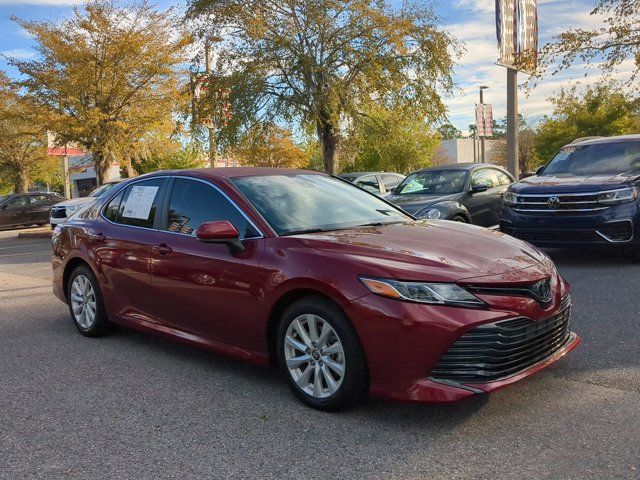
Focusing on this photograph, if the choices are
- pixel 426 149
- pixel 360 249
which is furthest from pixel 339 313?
pixel 426 149

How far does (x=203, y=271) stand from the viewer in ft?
14.6

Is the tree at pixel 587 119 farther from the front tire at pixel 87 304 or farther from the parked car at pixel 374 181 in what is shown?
the front tire at pixel 87 304

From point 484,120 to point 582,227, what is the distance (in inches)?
771

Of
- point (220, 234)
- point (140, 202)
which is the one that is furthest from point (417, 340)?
point (140, 202)

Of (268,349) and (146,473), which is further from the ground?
(268,349)

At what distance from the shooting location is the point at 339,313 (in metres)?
3.66

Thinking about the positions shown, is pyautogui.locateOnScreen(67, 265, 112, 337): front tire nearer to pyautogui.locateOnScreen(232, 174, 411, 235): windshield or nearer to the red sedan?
the red sedan

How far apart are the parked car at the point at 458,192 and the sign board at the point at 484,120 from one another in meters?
15.8

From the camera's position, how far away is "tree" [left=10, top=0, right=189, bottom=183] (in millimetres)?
23453

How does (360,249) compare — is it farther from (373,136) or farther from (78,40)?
(78,40)

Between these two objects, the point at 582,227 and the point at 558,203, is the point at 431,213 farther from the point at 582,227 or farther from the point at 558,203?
the point at 582,227

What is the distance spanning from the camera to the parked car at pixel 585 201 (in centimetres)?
784

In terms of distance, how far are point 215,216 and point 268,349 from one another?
1.13 metres

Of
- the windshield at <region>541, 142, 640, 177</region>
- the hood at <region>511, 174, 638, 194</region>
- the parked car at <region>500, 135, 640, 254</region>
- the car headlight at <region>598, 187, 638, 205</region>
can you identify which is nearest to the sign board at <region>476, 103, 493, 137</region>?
the windshield at <region>541, 142, 640, 177</region>
